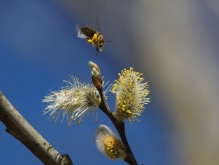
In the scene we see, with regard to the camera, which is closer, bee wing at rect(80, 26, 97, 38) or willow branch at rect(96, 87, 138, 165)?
willow branch at rect(96, 87, 138, 165)

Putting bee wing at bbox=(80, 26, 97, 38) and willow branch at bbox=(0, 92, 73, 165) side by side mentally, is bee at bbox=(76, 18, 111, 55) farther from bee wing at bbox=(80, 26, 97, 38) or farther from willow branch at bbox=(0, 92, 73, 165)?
willow branch at bbox=(0, 92, 73, 165)

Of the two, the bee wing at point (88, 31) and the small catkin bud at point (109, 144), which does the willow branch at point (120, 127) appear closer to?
the small catkin bud at point (109, 144)

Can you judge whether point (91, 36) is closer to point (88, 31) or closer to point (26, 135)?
point (88, 31)

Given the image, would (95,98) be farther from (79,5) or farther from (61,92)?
(79,5)

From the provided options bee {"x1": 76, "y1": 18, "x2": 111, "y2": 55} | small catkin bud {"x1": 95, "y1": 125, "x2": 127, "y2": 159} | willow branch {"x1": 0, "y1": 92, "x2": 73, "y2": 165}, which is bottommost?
small catkin bud {"x1": 95, "y1": 125, "x2": 127, "y2": 159}

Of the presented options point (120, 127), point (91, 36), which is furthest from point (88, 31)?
point (120, 127)

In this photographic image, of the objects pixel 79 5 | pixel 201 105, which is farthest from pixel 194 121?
pixel 79 5

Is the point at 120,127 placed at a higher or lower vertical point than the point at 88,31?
lower

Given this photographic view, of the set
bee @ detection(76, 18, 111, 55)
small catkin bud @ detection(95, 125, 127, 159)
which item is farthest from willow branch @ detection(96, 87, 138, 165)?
bee @ detection(76, 18, 111, 55)
